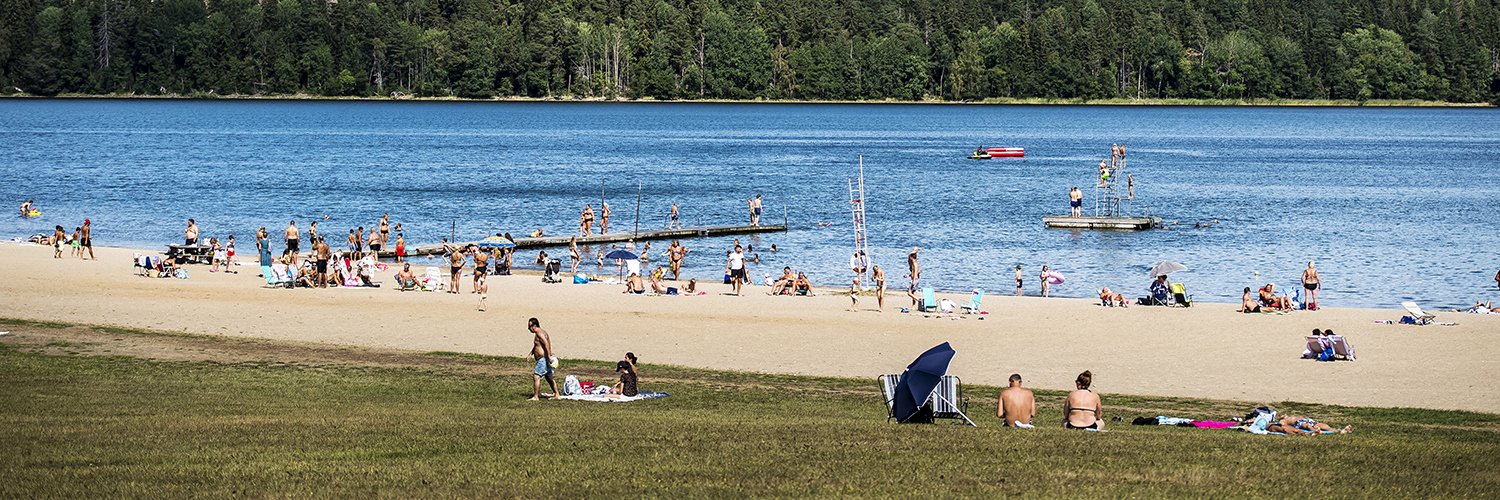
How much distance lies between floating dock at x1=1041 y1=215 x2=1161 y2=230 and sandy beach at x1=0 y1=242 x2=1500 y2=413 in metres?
22.4

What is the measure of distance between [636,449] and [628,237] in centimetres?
3620

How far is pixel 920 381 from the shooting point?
15.4m

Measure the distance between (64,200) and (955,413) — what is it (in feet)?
200

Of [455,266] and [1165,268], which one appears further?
[1165,268]

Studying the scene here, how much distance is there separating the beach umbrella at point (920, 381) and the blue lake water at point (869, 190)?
2224 cm

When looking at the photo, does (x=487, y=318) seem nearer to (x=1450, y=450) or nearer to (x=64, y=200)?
(x=1450, y=450)

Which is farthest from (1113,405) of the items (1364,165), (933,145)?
(933,145)

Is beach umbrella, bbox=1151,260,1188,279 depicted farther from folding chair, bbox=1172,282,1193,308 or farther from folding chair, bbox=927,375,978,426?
folding chair, bbox=927,375,978,426

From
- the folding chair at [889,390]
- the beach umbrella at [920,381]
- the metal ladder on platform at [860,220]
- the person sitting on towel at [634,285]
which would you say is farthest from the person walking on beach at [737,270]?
the beach umbrella at [920,381]

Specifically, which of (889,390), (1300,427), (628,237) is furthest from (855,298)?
(628,237)

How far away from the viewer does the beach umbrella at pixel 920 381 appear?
50.4 feet

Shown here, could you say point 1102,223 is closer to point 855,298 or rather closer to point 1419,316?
point 1419,316

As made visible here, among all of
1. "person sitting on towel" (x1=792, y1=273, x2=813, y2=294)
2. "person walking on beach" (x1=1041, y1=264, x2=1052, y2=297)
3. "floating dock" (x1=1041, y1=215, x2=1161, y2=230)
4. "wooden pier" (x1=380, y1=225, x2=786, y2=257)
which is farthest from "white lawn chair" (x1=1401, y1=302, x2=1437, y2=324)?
"wooden pier" (x1=380, y1=225, x2=786, y2=257)

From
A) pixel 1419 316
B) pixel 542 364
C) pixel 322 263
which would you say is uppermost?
pixel 322 263
